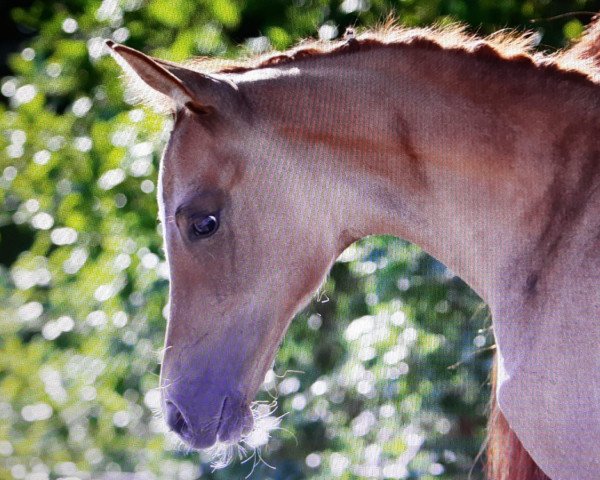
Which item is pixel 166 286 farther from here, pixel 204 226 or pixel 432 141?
pixel 432 141

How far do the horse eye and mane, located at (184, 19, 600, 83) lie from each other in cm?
29

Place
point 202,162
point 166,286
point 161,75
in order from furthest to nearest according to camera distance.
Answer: point 166,286 → point 202,162 → point 161,75

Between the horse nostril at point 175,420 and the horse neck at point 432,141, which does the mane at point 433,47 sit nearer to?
the horse neck at point 432,141

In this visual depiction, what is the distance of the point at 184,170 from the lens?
6.12ft

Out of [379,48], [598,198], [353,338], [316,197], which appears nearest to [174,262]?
[316,197]

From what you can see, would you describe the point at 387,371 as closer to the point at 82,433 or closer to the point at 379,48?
the point at 379,48

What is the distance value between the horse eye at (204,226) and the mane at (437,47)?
295mm

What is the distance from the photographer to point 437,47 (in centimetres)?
182

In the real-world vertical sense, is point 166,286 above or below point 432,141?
below

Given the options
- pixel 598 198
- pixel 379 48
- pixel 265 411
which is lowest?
pixel 265 411

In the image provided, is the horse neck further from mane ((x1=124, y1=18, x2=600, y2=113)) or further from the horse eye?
the horse eye

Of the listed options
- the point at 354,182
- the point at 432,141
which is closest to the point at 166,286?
the point at 354,182

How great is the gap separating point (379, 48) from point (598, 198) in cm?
48

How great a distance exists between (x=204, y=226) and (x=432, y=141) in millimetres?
428
